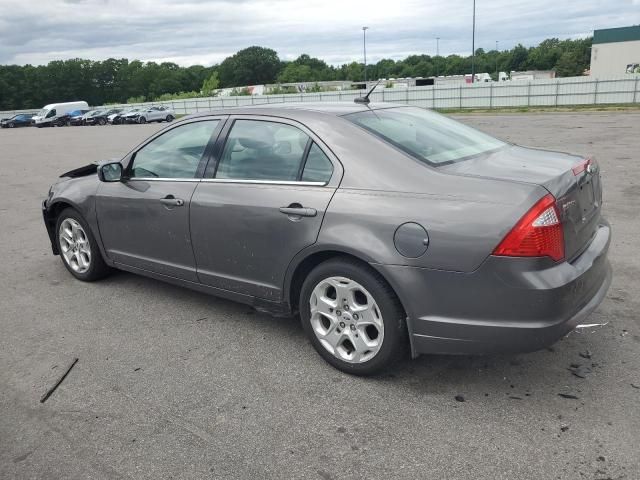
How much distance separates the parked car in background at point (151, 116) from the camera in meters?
45.2

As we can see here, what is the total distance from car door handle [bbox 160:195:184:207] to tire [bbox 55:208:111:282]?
123 centimetres

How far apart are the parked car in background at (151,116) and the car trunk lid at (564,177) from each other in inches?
1781

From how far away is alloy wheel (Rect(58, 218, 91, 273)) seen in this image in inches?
205

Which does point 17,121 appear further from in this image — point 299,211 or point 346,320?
point 346,320

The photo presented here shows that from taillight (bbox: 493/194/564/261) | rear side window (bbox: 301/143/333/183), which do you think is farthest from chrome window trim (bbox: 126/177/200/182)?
taillight (bbox: 493/194/564/261)

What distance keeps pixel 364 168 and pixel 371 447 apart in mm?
1533

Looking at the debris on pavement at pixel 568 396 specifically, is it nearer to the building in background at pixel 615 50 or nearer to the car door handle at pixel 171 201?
the car door handle at pixel 171 201

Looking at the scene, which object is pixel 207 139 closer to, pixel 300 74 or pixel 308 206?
pixel 308 206

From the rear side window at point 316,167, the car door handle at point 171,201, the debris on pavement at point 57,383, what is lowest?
the debris on pavement at point 57,383

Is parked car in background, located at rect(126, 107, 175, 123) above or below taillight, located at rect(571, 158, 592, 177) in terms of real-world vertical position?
below

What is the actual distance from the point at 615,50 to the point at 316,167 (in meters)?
84.6

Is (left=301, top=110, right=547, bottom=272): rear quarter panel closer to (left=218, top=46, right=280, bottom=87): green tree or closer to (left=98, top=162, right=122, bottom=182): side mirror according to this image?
(left=98, top=162, right=122, bottom=182): side mirror

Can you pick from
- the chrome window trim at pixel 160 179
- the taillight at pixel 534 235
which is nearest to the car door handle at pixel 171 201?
the chrome window trim at pixel 160 179

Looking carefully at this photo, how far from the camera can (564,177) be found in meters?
3.03
